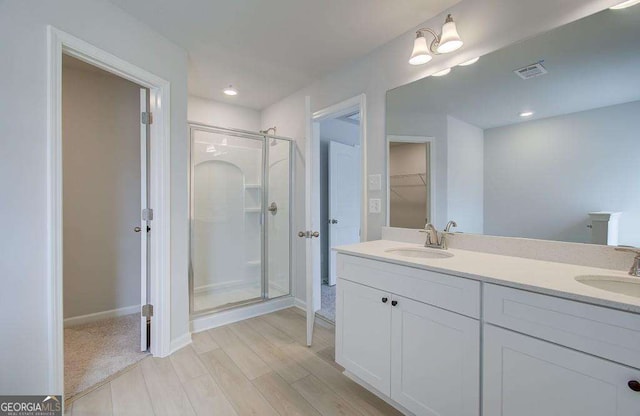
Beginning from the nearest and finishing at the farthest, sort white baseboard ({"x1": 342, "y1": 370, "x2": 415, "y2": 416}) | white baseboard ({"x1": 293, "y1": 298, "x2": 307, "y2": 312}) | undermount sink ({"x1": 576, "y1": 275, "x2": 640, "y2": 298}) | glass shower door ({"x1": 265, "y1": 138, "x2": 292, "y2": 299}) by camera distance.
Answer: undermount sink ({"x1": 576, "y1": 275, "x2": 640, "y2": 298}) → white baseboard ({"x1": 342, "y1": 370, "x2": 415, "y2": 416}) → white baseboard ({"x1": 293, "y1": 298, "x2": 307, "y2": 312}) → glass shower door ({"x1": 265, "y1": 138, "x2": 292, "y2": 299})

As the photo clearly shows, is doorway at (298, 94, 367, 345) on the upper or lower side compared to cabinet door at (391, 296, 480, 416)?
upper

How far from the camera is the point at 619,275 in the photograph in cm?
107

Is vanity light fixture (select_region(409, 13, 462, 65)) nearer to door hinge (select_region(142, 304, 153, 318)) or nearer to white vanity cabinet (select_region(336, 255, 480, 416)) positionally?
white vanity cabinet (select_region(336, 255, 480, 416))

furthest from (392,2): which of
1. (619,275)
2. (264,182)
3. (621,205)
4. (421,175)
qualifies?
(264,182)

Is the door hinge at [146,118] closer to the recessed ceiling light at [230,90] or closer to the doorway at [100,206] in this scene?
the doorway at [100,206]

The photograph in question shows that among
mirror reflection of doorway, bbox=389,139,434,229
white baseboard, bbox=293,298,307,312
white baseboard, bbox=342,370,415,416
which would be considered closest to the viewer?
white baseboard, bbox=342,370,415,416

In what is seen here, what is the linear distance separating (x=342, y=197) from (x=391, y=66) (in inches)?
70.9

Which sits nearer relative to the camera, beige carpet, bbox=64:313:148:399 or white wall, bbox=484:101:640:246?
white wall, bbox=484:101:640:246

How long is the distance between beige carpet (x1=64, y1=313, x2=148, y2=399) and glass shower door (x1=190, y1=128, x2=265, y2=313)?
0.62 meters

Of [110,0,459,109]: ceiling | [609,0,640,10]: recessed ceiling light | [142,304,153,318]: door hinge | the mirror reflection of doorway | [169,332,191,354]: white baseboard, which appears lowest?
[169,332,191,354]: white baseboard

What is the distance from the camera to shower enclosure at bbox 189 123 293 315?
2855mm

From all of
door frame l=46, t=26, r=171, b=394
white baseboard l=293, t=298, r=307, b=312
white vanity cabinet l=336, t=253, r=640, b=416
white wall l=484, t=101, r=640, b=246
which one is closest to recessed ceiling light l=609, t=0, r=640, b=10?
white wall l=484, t=101, r=640, b=246

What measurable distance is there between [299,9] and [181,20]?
815 mm

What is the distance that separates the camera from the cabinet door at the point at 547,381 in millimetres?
805
